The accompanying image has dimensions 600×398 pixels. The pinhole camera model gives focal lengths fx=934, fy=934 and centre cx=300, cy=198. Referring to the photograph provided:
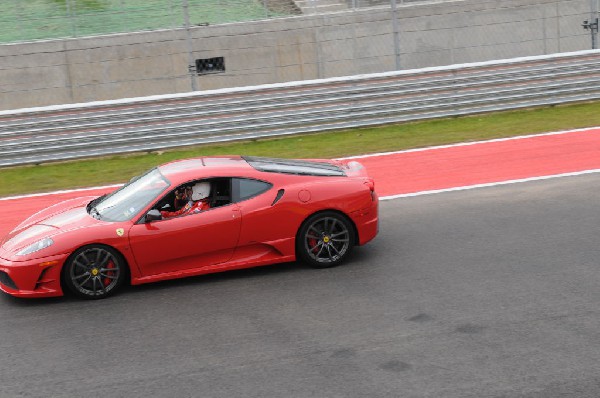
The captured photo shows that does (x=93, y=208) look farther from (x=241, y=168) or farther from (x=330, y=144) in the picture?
(x=330, y=144)

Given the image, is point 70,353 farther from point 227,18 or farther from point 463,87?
point 227,18

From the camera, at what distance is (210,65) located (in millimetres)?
23078

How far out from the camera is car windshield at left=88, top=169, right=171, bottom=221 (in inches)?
380

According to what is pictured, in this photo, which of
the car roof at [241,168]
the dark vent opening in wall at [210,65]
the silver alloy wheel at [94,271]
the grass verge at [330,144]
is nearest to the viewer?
the silver alloy wheel at [94,271]

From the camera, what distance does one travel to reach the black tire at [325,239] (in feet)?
32.6

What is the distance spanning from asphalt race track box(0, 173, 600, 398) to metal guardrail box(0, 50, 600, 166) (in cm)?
656

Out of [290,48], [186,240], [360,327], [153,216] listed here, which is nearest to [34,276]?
[153,216]

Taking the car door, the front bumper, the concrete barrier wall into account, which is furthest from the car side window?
the concrete barrier wall

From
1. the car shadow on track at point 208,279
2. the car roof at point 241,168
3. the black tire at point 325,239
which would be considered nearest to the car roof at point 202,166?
the car roof at point 241,168

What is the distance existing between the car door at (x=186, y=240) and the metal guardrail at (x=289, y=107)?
7.47 meters

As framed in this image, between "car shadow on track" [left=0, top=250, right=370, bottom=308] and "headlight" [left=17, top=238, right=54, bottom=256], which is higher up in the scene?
"headlight" [left=17, top=238, right=54, bottom=256]

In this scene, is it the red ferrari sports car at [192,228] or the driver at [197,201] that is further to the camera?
the driver at [197,201]

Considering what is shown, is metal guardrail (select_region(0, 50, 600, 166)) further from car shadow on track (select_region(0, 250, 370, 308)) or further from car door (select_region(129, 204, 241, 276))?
car door (select_region(129, 204, 241, 276))

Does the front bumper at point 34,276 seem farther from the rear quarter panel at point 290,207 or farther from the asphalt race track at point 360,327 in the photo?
the rear quarter panel at point 290,207
